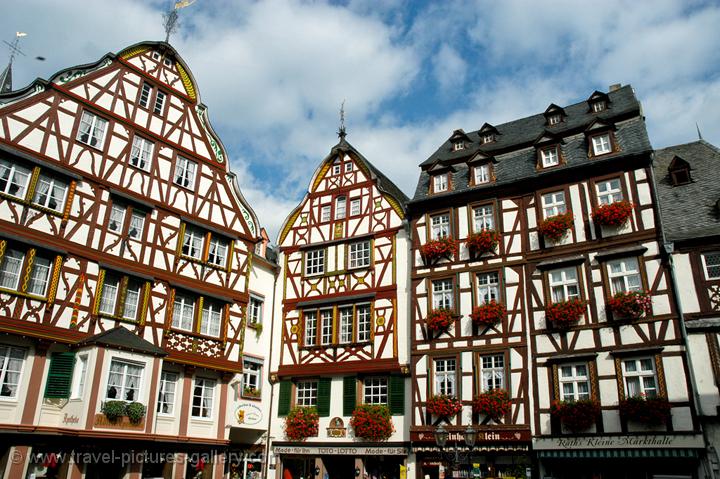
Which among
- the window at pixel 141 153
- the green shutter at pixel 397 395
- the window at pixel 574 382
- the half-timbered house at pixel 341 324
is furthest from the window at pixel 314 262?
the window at pixel 574 382

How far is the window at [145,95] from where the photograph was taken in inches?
916

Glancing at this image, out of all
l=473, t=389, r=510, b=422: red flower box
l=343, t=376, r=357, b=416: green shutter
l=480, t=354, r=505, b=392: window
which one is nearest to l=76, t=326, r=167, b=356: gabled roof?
l=343, t=376, r=357, b=416: green shutter

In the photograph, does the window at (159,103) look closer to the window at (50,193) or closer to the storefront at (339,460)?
the window at (50,193)

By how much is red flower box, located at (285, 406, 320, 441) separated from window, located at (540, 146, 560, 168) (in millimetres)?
13028

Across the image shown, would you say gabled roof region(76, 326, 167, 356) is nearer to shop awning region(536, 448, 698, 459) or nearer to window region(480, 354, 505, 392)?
window region(480, 354, 505, 392)

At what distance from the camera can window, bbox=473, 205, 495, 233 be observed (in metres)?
23.2

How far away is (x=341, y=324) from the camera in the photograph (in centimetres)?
2545

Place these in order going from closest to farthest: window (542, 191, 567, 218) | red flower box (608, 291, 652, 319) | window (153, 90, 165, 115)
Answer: red flower box (608, 291, 652, 319) < window (542, 191, 567, 218) < window (153, 90, 165, 115)

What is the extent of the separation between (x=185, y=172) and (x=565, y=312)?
1478 centimetres

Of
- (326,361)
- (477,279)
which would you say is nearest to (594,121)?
(477,279)

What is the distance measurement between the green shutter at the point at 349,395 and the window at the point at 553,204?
963 centimetres

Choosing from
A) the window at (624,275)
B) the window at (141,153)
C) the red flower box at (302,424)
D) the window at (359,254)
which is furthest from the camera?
the window at (359,254)

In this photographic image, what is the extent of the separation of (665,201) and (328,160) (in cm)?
1402

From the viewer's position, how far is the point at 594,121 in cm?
2203
